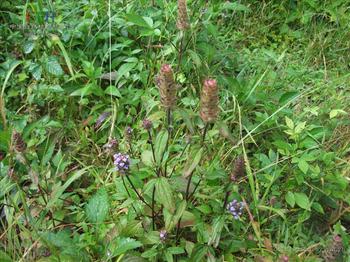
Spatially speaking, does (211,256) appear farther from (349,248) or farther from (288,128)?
(288,128)

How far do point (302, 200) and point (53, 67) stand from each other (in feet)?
4.45

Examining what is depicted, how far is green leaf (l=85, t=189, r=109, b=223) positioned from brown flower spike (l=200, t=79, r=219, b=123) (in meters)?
0.69

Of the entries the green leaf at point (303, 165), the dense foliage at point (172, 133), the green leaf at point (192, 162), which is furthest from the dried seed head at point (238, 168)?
the green leaf at point (303, 165)

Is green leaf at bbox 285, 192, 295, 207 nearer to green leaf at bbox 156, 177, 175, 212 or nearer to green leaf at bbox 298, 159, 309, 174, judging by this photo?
green leaf at bbox 298, 159, 309, 174

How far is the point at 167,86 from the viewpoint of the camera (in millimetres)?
1372

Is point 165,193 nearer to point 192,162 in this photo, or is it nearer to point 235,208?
point 192,162

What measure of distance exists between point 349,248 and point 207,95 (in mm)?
894

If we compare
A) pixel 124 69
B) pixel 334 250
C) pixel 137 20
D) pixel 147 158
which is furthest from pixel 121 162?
pixel 137 20

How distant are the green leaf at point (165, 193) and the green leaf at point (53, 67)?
1099mm

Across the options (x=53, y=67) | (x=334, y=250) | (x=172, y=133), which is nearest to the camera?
(x=334, y=250)

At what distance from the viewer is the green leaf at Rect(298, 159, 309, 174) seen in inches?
72.7

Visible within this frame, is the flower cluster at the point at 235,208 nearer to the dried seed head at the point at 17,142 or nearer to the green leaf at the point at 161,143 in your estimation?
the green leaf at the point at 161,143

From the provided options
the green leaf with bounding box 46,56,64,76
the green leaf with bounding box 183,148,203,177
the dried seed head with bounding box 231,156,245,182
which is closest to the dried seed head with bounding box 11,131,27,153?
the green leaf with bounding box 183,148,203,177

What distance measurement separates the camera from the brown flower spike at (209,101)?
1304 millimetres
